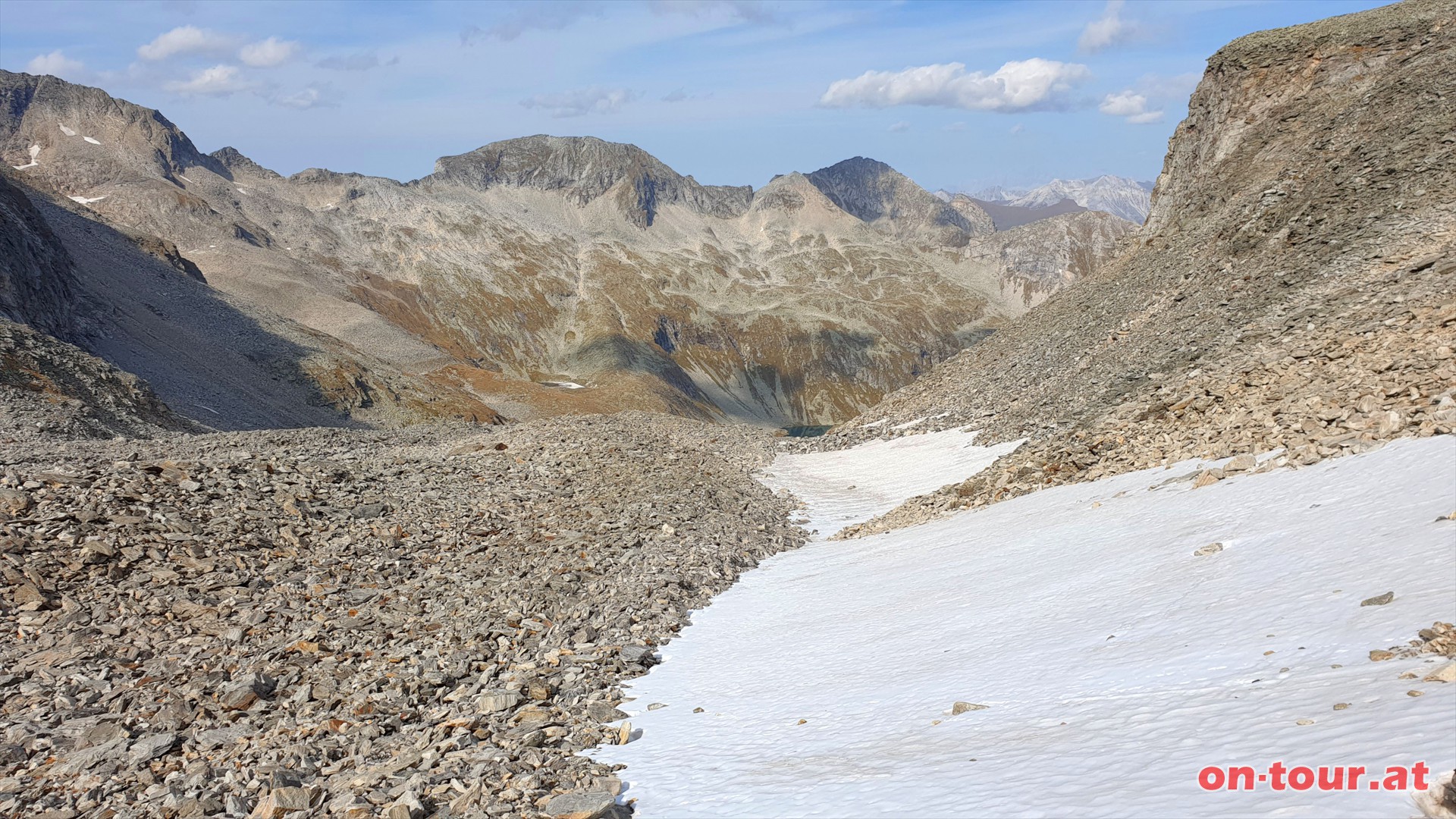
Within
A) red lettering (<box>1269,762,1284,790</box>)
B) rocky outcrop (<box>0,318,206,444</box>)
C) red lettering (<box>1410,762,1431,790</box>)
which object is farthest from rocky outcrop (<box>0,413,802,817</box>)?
rocky outcrop (<box>0,318,206,444</box>)

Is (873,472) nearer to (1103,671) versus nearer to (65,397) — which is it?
(1103,671)

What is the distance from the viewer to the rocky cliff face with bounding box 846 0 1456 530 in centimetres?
1692

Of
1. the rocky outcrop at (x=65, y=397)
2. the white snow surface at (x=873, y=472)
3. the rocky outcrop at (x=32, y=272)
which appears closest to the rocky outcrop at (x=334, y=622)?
the white snow surface at (x=873, y=472)

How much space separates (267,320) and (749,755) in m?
102

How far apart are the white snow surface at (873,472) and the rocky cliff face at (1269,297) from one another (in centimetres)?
197

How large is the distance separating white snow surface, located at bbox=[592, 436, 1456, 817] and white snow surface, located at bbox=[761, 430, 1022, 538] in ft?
38.4

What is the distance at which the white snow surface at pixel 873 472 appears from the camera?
29.5m

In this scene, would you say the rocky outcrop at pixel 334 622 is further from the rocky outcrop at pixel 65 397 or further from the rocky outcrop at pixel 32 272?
the rocky outcrop at pixel 32 272

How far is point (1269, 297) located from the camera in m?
29.1

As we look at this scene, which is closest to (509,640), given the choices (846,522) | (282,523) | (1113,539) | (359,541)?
(359,541)

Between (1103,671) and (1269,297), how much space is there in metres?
24.1

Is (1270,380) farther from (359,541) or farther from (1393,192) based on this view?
(359,541)

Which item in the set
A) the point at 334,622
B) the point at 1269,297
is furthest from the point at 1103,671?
the point at 1269,297

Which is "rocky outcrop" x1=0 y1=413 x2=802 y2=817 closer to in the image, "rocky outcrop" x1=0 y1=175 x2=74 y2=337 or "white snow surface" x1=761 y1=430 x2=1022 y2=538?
"white snow surface" x1=761 y1=430 x2=1022 y2=538
